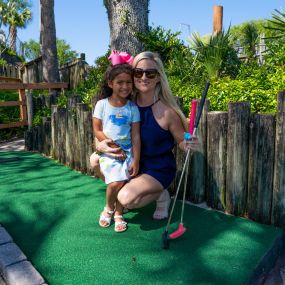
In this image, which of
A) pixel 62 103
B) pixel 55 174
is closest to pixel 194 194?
pixel 55 174

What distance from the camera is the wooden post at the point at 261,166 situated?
9.84 ft

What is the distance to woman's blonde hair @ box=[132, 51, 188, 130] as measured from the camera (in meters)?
3.07

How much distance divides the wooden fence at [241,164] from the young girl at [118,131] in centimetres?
75

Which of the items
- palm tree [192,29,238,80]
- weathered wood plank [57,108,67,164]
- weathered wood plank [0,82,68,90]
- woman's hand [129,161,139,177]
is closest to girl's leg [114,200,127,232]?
woman's hand [129,161,139,177]

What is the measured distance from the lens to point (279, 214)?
303 cm

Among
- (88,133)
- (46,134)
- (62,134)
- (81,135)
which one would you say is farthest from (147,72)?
(46,134)

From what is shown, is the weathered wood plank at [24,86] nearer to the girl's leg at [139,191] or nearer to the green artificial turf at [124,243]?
the green artificial turf at [124,243]

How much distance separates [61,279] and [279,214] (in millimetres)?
1895

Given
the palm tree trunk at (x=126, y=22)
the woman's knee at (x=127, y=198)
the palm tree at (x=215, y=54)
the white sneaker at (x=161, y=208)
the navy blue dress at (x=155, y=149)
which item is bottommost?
the white sneaker at (x=161, y=208)

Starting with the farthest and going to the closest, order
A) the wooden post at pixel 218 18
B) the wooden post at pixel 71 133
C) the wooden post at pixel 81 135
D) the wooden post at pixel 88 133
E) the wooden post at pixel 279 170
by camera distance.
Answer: the wooden post at pixel 218 18 → the wooden post at pixel 71 133 → the wooden post at pixel 81 135 → the wooden post at pixel 88 133 → the wooden post at pixel 279 170

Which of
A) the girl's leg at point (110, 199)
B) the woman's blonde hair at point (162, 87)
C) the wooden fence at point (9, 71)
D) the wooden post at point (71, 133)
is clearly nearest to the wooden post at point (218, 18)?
the wooden post at point (71, 133)

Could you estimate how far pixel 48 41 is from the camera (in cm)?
1304

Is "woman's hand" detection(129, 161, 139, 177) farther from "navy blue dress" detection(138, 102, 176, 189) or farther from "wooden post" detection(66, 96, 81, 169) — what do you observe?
"wooden post" detection(66, 96, 81, 169)

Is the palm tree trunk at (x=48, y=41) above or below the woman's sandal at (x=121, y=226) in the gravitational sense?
above
